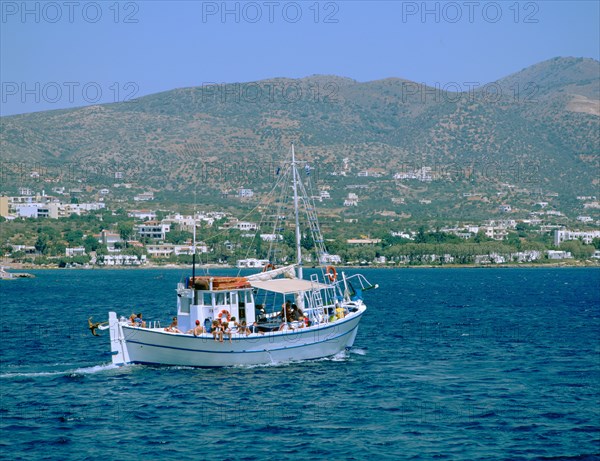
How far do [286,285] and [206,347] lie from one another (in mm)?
5911

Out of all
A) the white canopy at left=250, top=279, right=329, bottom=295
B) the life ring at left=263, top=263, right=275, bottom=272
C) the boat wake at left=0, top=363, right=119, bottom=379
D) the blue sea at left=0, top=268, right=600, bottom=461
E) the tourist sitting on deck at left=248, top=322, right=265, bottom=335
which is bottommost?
the blue sea at left=0, top=268, right=600, bottom=461

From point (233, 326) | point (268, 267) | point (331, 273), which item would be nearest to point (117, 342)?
point (233, 326)

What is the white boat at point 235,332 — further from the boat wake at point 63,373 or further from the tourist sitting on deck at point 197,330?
the boat wake at point 63,373

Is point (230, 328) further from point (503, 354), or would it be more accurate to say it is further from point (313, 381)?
point (503, 354)

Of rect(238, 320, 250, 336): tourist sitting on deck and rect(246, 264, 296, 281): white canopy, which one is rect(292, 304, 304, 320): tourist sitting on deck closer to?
rect(246, 264, 296, 281): white canopy

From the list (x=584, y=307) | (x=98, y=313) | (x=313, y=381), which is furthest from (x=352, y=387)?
(x=584, y=307)

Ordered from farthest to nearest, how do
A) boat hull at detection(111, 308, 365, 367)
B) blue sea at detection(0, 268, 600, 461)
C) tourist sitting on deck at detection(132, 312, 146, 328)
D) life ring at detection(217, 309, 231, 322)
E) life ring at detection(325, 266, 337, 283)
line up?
life ring at detection(325, 266, 337, 283) → life ring at detection(217, 309, 231, 322) → tourist sitting on deck at detection(132, 312, 146, 328) → boat hull at detection(111, 308, 365, 367) → blue sea at detection(0, 268, 600, 461)

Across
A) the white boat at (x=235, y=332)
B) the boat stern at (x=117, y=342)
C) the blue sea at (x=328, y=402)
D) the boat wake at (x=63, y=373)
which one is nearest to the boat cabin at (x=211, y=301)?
the white boat at (x=235, y=332)

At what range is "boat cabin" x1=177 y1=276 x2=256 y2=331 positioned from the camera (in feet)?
139

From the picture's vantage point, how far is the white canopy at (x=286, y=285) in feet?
144

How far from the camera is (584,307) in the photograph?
86.9m

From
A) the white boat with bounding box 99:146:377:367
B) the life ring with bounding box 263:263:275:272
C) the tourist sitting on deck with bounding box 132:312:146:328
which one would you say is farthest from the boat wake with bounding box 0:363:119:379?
the life ring with bounding box 263:263:275:272

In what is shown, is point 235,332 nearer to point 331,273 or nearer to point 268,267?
point 268,267

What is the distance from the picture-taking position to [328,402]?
116 feet
